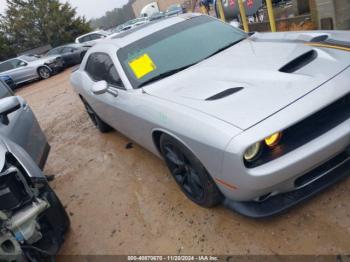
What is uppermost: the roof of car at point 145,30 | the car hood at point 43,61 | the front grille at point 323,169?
the roof of car at point 145,30

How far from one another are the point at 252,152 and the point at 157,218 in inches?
51.5

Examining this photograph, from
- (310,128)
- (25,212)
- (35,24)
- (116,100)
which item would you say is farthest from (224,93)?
(35,24)

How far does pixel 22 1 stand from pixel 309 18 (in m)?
29.3

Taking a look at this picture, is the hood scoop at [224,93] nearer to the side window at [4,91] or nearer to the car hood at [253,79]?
the car hood at [253,79]

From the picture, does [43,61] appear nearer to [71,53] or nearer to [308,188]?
[71,53]

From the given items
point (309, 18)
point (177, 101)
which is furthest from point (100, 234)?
point (309, 18)

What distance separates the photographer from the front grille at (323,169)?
2.37 metres

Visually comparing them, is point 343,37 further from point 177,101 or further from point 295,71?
point 177,101

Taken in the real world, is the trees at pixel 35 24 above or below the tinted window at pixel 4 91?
above

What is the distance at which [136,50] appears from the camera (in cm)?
357

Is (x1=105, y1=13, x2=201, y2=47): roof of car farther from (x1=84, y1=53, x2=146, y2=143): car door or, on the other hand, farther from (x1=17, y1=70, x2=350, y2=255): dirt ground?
(x1=17, y1=70, x2=350, y2=255): dirt ground

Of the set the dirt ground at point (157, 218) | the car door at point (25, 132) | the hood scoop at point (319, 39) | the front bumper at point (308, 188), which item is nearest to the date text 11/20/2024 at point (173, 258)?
the dirt ground at point (157, 218)

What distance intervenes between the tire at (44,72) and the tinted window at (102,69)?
11954 millimetres

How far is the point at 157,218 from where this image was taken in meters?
3.10
